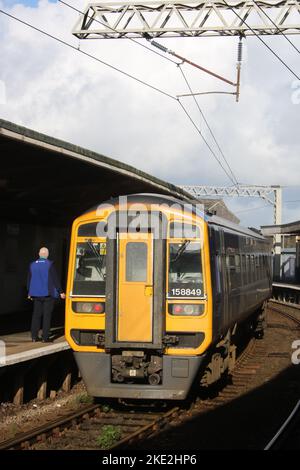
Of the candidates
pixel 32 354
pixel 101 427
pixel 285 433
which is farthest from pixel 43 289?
pixel 285 433

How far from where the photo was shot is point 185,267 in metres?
8.62

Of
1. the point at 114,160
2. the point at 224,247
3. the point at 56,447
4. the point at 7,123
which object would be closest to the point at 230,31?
the point at 114,160

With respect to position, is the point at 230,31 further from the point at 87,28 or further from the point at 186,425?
the point at 186,425

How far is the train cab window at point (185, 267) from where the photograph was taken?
28.0 feet

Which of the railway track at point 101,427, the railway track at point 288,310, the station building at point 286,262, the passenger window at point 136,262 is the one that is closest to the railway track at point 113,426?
the railway track at point 101,427

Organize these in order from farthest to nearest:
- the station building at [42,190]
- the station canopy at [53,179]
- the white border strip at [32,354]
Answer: the station building at [42,190], the station canopy at [53,179], the white border strip at [32,354]

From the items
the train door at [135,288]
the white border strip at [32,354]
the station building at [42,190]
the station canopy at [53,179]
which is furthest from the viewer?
the station building at [42,190]

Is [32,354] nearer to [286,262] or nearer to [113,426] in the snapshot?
[113,426]

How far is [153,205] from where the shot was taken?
8.77 meters

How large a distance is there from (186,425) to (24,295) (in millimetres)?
8868

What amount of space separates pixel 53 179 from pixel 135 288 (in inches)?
150

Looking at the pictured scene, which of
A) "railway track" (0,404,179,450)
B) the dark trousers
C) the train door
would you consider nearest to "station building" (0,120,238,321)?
the train door

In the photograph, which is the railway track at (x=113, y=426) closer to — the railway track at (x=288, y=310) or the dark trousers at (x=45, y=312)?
the dark trousers at (x=45, y=312)

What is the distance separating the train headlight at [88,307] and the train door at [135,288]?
0.85 ft
